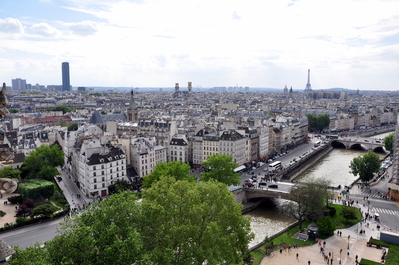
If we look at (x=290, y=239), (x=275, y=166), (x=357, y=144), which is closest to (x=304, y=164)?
(x=275, y=166)

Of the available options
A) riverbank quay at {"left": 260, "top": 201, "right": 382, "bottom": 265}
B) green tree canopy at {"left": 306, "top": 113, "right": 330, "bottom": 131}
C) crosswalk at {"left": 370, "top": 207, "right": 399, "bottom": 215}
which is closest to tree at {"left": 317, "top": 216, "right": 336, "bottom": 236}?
riverbank quay at {"left": 260, "top": 201, "right": 382, "bottom": 265}

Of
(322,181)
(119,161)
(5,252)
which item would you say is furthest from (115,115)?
(5,252)

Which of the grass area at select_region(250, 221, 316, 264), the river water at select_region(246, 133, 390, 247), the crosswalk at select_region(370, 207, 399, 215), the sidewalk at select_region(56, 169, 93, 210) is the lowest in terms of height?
the river water at select_region(246, 133, 390, 247)

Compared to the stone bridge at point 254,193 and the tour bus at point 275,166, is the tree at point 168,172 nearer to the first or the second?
the stone bridge at point 254,193

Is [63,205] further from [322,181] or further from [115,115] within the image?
[115,115]

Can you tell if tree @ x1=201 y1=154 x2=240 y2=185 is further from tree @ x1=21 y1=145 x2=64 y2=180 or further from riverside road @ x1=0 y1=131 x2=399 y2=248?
tree @ x1=21 y1=145 x2=64 y2=180

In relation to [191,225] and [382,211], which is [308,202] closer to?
[382,211]
